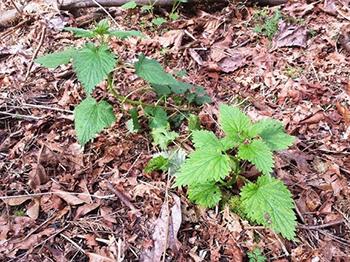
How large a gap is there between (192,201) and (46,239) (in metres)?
0.82

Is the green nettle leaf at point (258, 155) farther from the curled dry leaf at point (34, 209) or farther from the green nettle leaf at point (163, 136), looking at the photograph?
the curled dry leaf at point (34, 209)

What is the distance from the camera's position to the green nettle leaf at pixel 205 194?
218 cm

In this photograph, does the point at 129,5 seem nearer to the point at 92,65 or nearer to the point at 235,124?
the point at 92,65

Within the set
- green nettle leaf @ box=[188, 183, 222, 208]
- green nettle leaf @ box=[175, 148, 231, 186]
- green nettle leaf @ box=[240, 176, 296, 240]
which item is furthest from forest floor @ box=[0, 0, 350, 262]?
green nettle leaf @ box=[175, 148, 231, 186]

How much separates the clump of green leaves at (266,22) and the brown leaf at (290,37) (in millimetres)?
55

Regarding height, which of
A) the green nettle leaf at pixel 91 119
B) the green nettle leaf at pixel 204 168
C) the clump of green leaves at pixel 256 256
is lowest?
the clump of green leaves at pixel 256 256

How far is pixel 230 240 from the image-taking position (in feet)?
7.06

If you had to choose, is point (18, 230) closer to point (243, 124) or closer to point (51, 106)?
point (51, 106)

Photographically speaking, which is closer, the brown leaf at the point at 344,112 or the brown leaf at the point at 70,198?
the brown leaf at the point at 70,198

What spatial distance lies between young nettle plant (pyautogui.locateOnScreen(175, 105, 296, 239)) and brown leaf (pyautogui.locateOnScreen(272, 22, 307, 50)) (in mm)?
1265

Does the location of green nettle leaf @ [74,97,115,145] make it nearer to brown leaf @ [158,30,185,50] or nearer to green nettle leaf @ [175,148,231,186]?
green nettle leaf @ [175,148,231,186]

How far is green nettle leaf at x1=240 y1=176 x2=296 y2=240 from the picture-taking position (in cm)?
193

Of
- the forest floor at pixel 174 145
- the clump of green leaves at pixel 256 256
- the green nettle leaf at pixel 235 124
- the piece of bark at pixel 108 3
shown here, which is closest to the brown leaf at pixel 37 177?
the forest floor at pixel 174 145

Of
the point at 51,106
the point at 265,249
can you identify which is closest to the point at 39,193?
the point at 51,106
